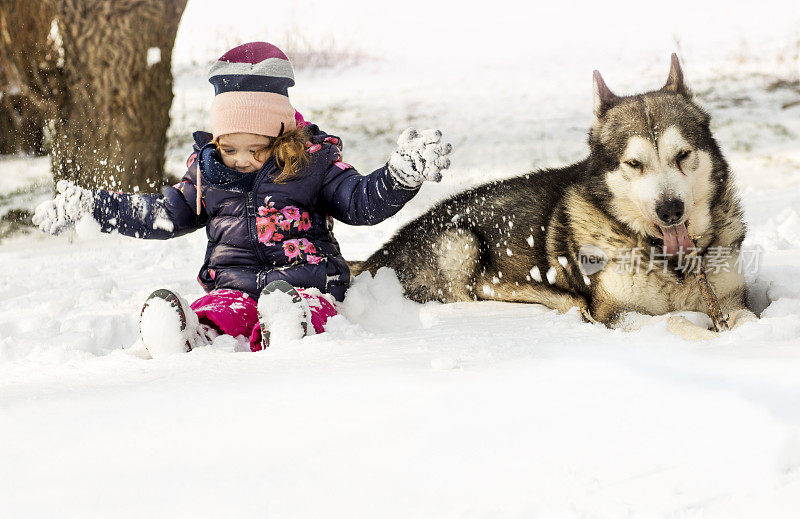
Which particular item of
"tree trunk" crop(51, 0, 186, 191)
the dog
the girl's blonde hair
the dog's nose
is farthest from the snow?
"tree trunk" crop(51, 0, 186, 191)

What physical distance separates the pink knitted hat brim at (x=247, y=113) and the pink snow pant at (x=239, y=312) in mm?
717

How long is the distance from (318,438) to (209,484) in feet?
0.86

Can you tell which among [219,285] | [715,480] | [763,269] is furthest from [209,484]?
[763,269]

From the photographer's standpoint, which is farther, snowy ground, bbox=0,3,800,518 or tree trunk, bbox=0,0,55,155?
tree trunk, bbox=0,0,55,155

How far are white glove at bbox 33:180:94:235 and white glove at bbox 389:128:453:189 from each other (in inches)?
52.6

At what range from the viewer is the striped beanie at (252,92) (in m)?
3.01

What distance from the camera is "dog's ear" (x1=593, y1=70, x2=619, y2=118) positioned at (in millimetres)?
3305

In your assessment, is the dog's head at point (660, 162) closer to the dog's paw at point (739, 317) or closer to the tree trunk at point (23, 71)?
the dog's paw at point (739, 317)

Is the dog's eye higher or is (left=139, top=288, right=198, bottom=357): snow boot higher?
the dog's eye

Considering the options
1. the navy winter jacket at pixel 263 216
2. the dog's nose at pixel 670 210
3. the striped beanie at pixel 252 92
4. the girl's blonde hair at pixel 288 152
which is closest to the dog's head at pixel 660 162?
the dog's nose at pixel 670 210

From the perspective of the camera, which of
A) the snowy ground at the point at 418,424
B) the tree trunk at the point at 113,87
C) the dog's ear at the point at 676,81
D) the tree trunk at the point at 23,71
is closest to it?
the snowy ground at the point at 418,424

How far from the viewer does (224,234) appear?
316 centimetres

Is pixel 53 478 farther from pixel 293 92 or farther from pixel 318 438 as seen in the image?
pixel 293 92

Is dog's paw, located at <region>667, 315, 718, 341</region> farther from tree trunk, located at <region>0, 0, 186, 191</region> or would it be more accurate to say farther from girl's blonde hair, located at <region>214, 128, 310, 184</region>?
tree trunk, located at <region>0, 0, 186, 191</region>
